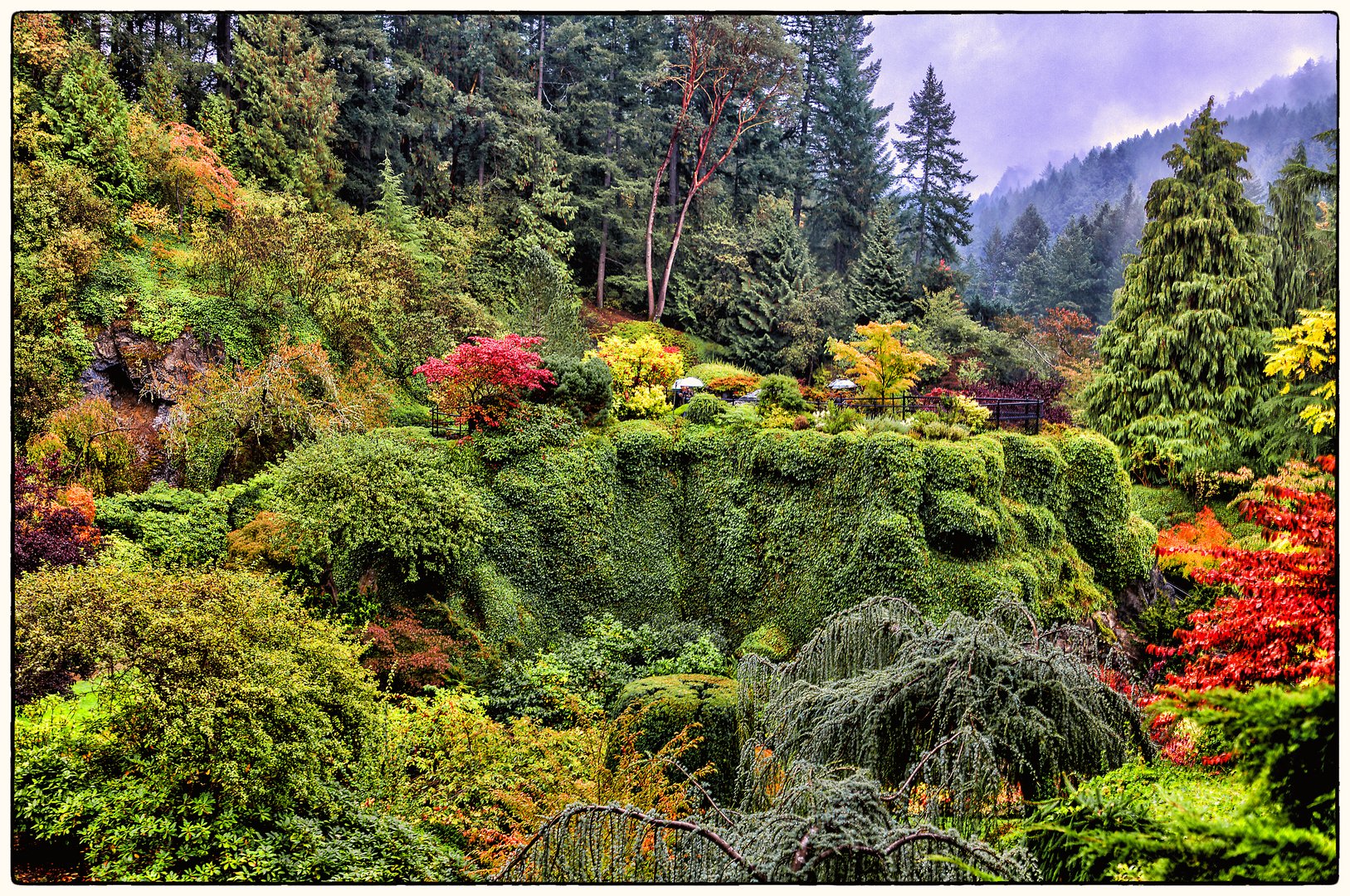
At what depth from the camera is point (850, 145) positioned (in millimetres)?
26609

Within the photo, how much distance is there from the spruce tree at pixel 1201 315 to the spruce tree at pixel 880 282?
7.55 m

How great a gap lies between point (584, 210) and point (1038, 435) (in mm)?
14981

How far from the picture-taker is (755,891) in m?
3.48

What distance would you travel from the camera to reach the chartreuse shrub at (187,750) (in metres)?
5.20

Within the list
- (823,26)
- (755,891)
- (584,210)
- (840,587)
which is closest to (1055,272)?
(823,26)

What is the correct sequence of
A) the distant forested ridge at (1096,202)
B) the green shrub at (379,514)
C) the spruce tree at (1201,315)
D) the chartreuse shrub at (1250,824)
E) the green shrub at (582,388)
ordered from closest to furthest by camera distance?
the chartreuse shrub at (1250,824)
the green shrub at (379,514)
the green shrub at (582,388)
the spruce tree at (1201,315)
the distant forested ridge at (1096,202)

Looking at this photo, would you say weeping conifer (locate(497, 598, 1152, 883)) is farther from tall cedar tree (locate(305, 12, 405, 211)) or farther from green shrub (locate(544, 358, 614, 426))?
tall cedar tree (locate(305, 12, 405, 211))

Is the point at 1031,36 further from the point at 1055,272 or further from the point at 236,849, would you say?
the point at 1055,272

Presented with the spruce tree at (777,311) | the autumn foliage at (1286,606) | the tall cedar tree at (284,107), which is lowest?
the autumn foliage at (1286,606)

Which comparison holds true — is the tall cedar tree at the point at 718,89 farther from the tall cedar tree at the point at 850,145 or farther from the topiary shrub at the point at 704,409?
the topiary shrub at the point at 704,409

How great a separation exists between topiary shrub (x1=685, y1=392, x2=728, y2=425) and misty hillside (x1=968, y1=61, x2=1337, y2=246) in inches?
321

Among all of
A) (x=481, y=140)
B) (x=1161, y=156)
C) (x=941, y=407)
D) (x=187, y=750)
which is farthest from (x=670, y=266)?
(x=187, y=750)

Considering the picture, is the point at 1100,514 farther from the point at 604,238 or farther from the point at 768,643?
the point at 604,238

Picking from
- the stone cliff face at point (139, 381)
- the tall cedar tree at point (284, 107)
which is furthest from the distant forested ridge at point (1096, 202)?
the tall cedar tree at point (284, 107)
